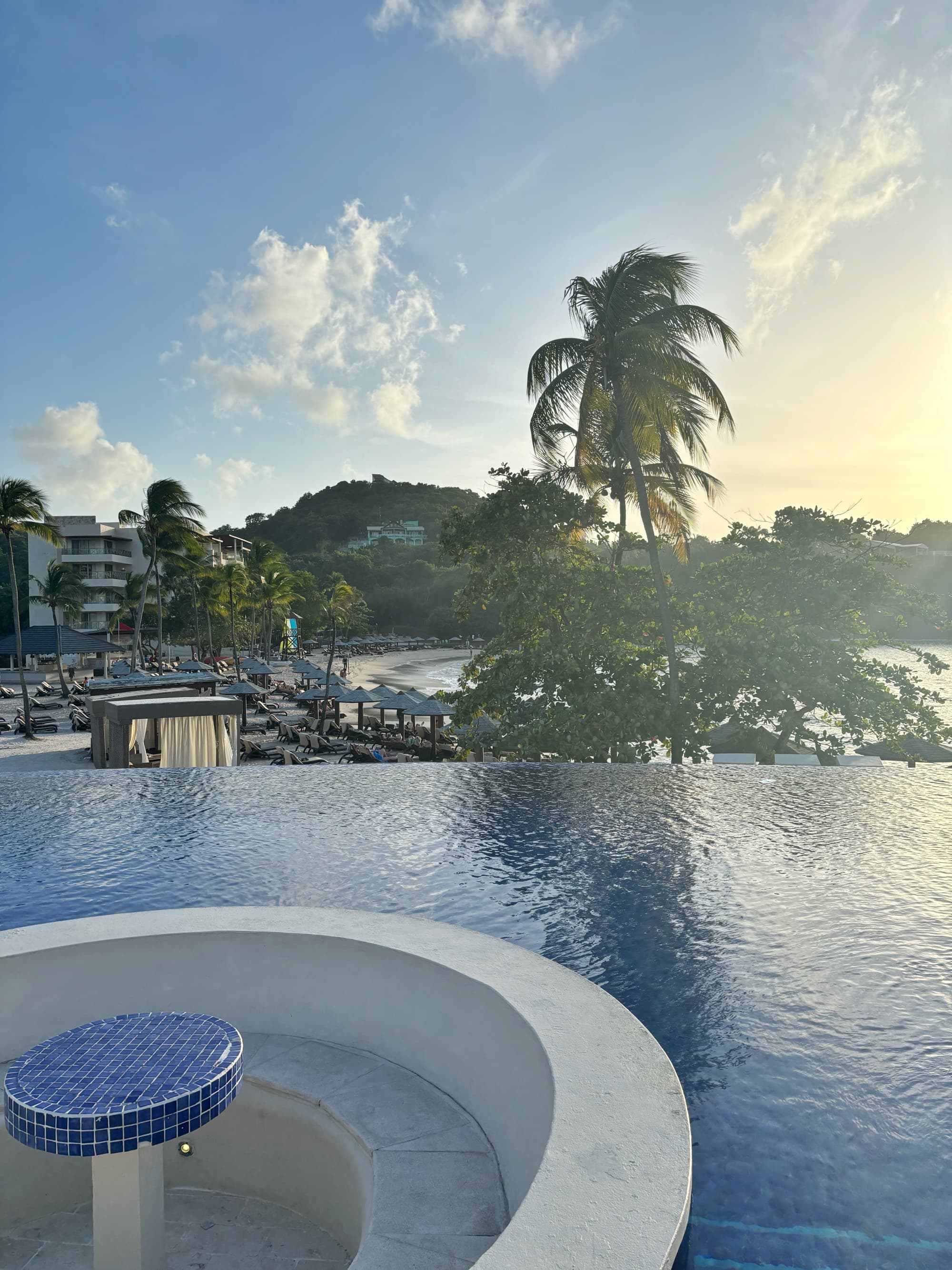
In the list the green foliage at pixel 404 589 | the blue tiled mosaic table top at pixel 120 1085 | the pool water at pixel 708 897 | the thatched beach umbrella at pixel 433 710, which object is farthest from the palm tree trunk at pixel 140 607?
the green foliage at pixel 404 589

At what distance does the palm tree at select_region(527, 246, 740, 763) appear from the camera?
47.9 ft

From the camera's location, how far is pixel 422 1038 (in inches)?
163

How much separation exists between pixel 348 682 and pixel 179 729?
94.1 feet

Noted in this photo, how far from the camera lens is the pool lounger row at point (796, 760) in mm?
15422

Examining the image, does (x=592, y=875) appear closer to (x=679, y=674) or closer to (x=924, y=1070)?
(x=924, y=1070)

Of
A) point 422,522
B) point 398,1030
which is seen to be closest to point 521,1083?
point 398,1030

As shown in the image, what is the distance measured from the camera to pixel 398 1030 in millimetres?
4223

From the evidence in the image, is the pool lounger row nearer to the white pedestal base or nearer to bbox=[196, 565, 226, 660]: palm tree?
the white pedestal base

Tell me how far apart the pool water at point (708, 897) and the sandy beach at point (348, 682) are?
4.28 meters

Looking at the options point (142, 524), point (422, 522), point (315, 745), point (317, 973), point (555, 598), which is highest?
point (422, 522)

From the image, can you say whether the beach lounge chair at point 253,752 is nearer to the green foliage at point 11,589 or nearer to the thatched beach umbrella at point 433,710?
the thatched beach umbrella at point 433,710

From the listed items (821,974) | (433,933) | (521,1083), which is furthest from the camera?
(821,974)

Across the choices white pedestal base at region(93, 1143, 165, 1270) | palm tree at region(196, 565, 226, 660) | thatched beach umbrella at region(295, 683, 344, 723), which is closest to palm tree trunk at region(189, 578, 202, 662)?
palm tree at region(196, 565, 226, 660)

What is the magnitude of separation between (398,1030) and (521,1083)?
37.5 inches
